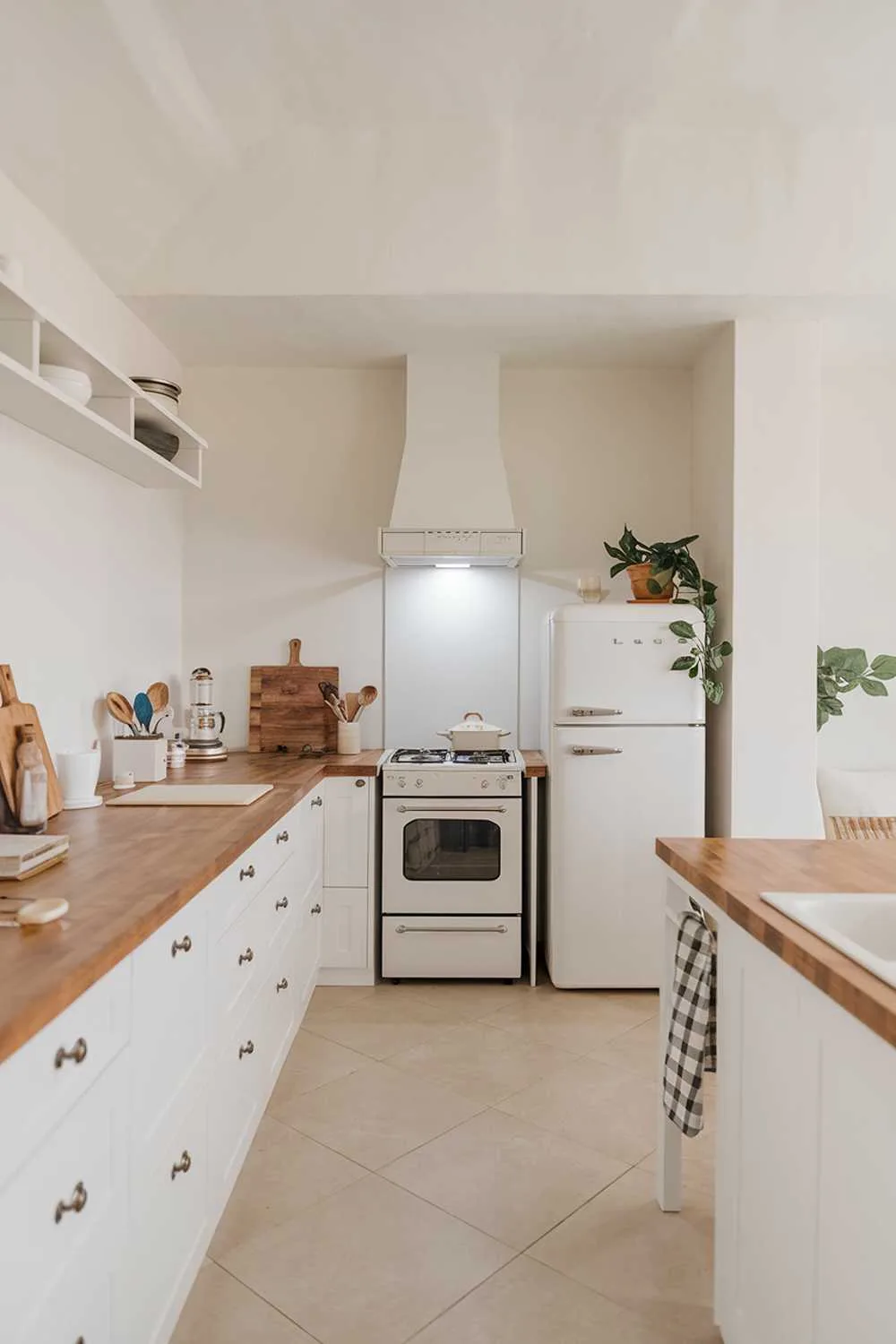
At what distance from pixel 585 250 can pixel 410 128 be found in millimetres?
720

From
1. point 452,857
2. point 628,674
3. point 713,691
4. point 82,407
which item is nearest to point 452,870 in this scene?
point 452,857

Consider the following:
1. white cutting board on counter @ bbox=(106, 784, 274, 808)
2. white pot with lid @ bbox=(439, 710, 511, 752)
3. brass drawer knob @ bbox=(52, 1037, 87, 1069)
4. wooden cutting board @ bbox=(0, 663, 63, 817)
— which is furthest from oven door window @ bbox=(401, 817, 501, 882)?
brass drawer knob @ bbox=(52, 1037, 87, 1069)

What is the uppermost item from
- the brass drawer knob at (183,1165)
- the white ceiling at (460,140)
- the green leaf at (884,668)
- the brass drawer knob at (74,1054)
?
the white ceiling at (460,140)

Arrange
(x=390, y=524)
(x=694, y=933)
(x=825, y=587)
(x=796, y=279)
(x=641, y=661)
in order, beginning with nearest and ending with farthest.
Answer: (x=694, y=933)
(x=796, y=279)
(x=641, y=661)
(x=390, y=524)
(x=825, y=587)

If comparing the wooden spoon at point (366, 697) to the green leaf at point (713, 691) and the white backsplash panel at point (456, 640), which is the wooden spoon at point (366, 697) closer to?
the white backsplash panel at point (456, 640)

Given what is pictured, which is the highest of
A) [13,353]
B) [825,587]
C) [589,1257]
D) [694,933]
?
[13,353]

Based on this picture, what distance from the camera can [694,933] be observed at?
1.98 meters

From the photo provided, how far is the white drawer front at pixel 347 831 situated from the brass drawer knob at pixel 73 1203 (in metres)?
2.40

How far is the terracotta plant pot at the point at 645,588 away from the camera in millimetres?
3725

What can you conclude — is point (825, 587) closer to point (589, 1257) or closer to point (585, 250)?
point (585, 250)

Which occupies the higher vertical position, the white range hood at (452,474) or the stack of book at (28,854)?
the white range hood at (452,474)

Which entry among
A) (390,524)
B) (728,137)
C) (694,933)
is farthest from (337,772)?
(728,137)

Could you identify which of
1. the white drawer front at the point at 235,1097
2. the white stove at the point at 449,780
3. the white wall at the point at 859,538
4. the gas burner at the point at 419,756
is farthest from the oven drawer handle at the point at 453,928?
the white wall at the point at 859,538

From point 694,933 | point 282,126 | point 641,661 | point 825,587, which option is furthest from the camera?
point 825,587
